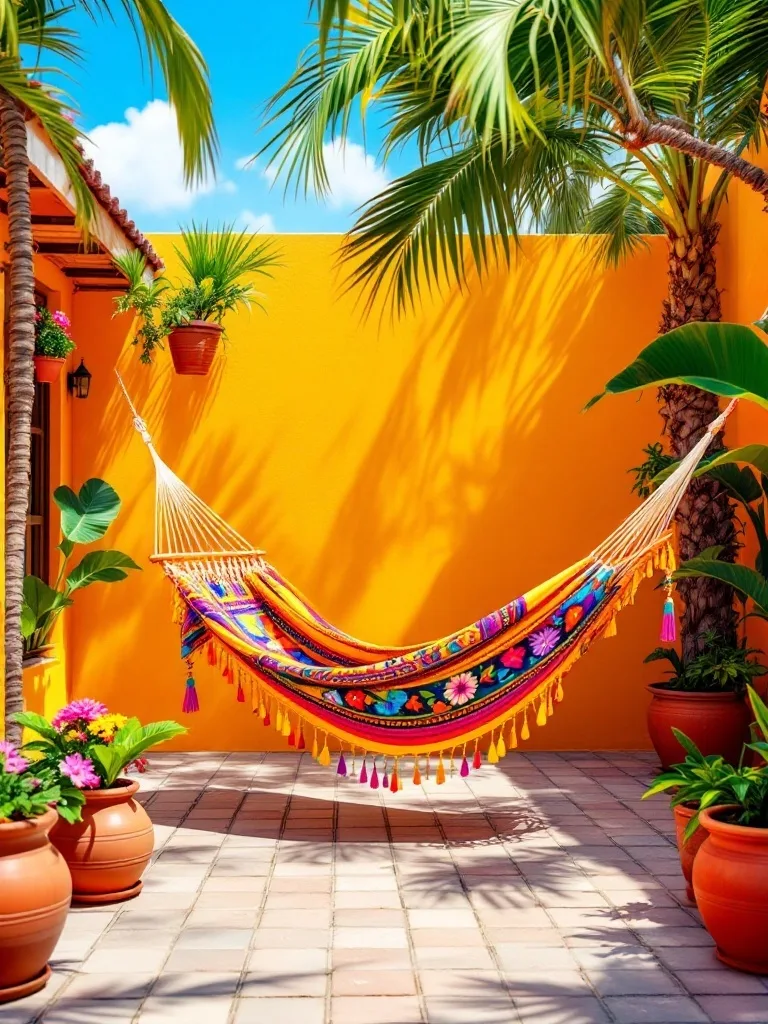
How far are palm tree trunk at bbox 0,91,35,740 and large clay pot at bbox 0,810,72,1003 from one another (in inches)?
22.6

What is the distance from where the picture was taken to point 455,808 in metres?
4.32

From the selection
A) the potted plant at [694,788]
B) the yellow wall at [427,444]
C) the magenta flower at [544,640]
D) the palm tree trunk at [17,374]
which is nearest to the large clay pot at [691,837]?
the potted plant at [694,788]

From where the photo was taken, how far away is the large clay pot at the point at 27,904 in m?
2.39

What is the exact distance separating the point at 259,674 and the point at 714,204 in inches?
103

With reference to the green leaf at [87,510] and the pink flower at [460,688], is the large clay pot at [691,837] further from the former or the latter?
the green leaf at [87,510]

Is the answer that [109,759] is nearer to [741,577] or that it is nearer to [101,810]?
[101,810]

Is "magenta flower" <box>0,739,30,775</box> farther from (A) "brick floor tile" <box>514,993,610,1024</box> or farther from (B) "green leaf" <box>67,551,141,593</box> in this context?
(B) "green leaf" <box>67,551,141,593</box>

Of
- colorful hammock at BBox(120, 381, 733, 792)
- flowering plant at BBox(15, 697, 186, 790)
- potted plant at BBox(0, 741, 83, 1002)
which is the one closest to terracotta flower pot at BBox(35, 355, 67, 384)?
colorful hammock at BBox(120, 381, 733, 792)

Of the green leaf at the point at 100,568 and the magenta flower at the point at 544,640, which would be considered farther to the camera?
the green leaf at the point at 100,568

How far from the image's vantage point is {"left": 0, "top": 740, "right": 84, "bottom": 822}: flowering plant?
2.50 metres

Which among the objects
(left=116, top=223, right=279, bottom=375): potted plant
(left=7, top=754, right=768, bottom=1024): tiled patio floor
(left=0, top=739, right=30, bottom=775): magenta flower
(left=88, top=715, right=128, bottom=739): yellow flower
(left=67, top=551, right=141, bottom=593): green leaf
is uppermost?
(left=116, top=223, right=279, bottom=375): potted plant

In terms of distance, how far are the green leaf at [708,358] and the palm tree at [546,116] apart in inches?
24.3

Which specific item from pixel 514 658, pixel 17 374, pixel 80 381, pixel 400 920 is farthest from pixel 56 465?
pixel 400 920

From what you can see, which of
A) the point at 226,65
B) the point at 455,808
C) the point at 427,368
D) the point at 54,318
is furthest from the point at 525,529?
the point at 226,65
